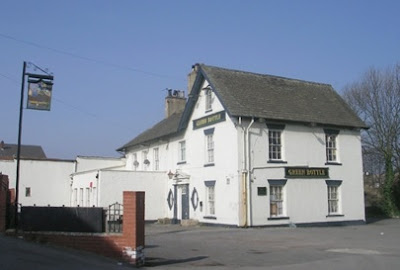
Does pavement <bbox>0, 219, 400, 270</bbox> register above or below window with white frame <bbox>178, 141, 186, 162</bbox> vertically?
below

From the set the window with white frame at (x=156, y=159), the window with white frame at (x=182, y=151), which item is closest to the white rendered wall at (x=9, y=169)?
the window with white frame at (x=156, y=159)

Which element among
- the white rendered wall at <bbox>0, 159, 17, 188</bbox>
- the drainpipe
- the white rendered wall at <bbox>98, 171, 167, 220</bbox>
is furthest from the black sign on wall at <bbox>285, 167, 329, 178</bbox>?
the white rendered wall at <bbox>0, 159, 17, 188</bbox>

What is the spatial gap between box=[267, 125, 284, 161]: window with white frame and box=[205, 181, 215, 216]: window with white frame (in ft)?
12.1

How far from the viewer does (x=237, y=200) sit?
87.1 feet

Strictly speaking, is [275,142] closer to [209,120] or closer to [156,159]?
[209,120]

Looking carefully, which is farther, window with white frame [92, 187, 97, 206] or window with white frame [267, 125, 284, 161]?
window with white frame [92, 187, 97, 206]

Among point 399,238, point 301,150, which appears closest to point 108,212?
point 399,238

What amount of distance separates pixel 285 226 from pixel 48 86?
14905 millimetres

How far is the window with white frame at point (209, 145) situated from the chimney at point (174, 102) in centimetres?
1261

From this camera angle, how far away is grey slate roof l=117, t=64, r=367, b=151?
27.9 meters

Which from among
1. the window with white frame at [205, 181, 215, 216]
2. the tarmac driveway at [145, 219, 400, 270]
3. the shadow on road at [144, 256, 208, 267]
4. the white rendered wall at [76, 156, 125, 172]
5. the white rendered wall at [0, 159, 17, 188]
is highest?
the white rendered wall at [76, 156, 125, 172]

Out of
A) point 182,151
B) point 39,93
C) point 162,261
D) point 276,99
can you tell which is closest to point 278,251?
point 162,261

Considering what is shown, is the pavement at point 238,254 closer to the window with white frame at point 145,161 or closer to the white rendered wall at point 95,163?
the window with white frame at point 145,161

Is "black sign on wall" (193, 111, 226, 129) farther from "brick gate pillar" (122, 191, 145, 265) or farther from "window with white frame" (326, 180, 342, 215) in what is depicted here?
"brick gate pillar" (122, 191, 145, 265)
